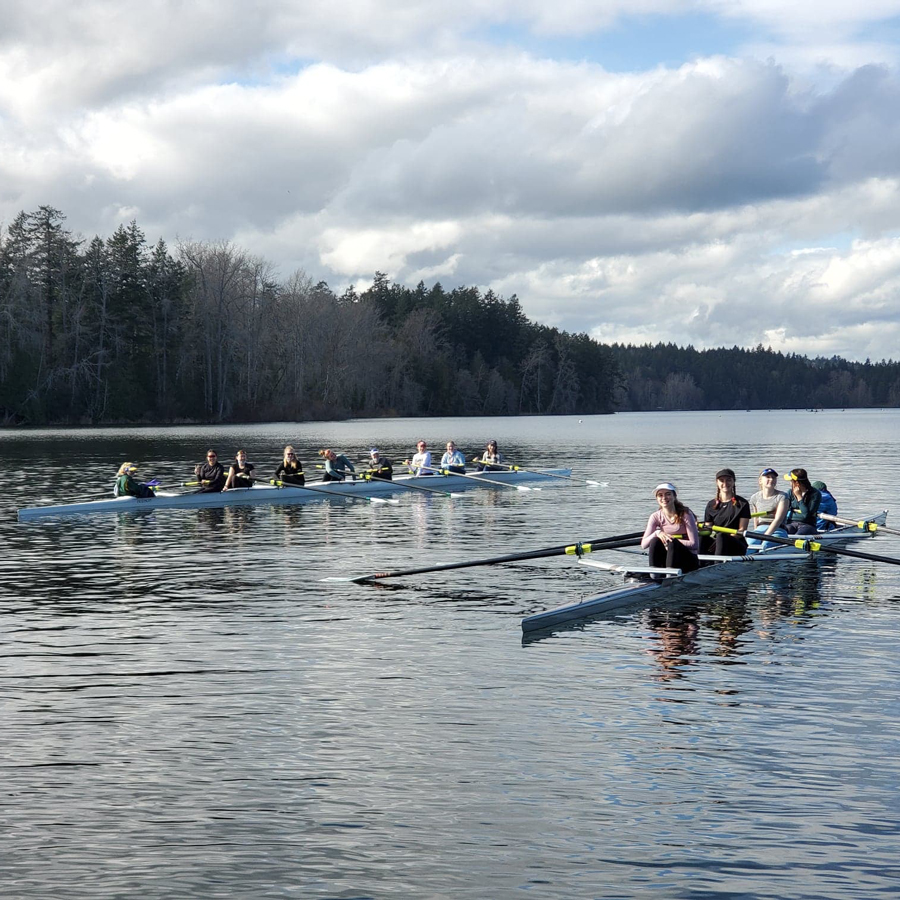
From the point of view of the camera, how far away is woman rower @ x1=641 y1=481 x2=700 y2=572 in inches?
684

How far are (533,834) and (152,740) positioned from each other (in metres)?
3.81

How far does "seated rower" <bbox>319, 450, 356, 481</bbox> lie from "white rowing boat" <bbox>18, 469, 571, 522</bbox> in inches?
22.0

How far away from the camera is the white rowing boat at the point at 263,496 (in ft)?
101

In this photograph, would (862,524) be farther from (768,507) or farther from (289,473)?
(289,473)

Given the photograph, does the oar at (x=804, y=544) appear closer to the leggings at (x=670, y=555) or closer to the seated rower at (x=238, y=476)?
the leggings at (x=670, y=555)

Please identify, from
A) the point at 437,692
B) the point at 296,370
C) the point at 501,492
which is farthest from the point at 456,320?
the point at 437,692

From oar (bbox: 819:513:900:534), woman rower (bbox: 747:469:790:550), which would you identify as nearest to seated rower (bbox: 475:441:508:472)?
oar (bbox: 819:513:900:534)

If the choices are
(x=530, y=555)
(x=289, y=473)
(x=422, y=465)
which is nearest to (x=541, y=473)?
(x=422, y=465)

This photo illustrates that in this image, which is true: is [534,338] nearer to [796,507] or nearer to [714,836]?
[796,507]

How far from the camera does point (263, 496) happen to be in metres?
34.6

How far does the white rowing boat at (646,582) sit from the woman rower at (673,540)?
7.6 inches

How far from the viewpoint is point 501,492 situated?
40.4 metres

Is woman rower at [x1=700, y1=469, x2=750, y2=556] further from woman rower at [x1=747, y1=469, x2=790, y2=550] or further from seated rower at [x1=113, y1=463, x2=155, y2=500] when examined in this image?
seated rower at [x1=113, y1=463, x2=155, y2=500]

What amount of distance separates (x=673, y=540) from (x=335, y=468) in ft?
68.2
